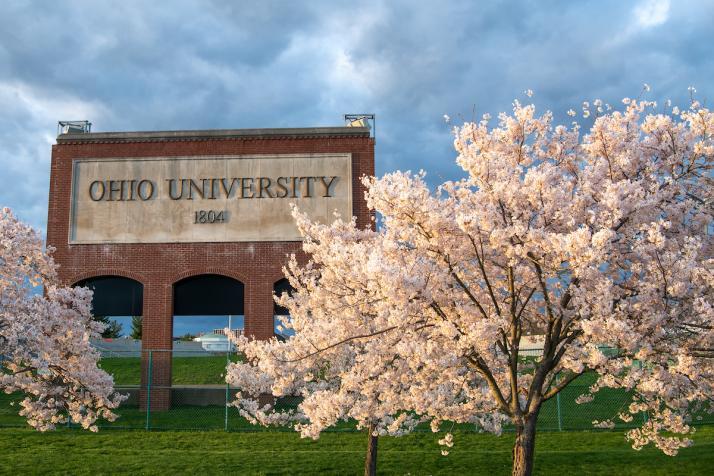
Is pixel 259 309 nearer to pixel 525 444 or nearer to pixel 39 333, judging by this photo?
pixel 39 333

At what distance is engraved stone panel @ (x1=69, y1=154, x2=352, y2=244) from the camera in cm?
2638

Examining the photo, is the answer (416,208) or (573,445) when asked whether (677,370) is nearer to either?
(416,208)

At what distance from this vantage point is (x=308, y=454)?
62.2 ft

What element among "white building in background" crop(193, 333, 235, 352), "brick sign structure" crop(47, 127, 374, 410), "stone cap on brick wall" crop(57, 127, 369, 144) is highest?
"stone cap on brick wall" crop(57, 127, 369, 144)

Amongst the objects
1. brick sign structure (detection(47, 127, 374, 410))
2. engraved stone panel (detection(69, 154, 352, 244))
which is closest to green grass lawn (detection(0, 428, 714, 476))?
brick sign structure (detection(47, 127, 374, 410))

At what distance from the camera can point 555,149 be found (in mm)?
12156

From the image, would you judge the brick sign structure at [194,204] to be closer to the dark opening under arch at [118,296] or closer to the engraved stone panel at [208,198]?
the engraved stone panel at [208,198]

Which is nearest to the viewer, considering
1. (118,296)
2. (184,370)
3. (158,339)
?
(158,339)

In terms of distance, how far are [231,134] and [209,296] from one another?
20.4 feet

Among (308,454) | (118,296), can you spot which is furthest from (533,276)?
(118,296)

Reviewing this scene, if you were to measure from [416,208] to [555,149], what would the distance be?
3.51 meters

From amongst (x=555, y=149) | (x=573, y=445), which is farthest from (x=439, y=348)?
(x=573, y=445)

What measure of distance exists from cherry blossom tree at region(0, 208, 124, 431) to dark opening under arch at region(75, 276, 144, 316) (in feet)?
36.4

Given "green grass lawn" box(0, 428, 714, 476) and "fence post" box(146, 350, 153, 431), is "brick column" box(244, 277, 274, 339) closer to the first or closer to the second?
"fence post" box(146, 350, 153, 431)
